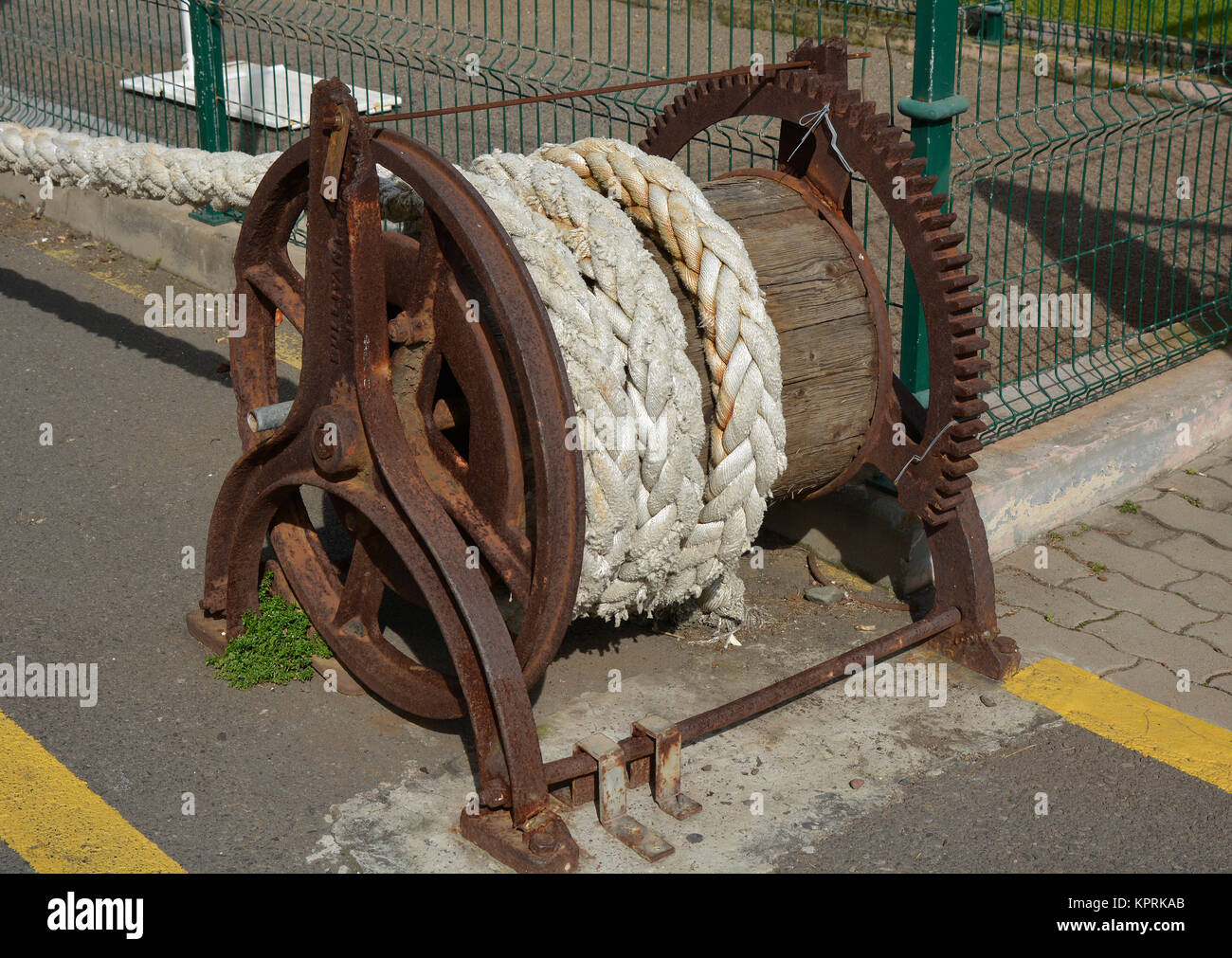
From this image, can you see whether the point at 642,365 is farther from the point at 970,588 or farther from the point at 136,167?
the point at 136,167

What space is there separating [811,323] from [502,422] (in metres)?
0.96

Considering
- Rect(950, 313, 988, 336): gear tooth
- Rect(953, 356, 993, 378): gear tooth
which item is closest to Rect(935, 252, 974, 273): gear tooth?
Rect(950, 313, 988, 336): gear tooth

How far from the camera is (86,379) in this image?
215 inches

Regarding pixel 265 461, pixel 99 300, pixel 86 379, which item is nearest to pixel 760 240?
pixel 265 461

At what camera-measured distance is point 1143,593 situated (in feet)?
13.4

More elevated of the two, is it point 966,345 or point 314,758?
point 966,345

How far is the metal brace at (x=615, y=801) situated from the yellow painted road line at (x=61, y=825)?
0.89 metres

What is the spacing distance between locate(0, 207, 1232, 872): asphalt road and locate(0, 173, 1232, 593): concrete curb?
0.60 meters

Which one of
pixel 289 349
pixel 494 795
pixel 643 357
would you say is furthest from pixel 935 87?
pixel 289 349

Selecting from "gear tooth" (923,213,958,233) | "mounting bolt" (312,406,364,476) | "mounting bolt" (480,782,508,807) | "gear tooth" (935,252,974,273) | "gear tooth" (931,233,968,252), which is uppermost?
"gear tooth" (923,213,958,233)

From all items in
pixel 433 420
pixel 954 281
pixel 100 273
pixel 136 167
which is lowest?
pixel 100 273

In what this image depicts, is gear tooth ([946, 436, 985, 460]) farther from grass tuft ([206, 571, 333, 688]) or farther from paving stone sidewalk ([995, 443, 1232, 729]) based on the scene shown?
grass tuft ([206, 571, 333, 688])

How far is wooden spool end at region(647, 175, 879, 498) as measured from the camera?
3469 mm
